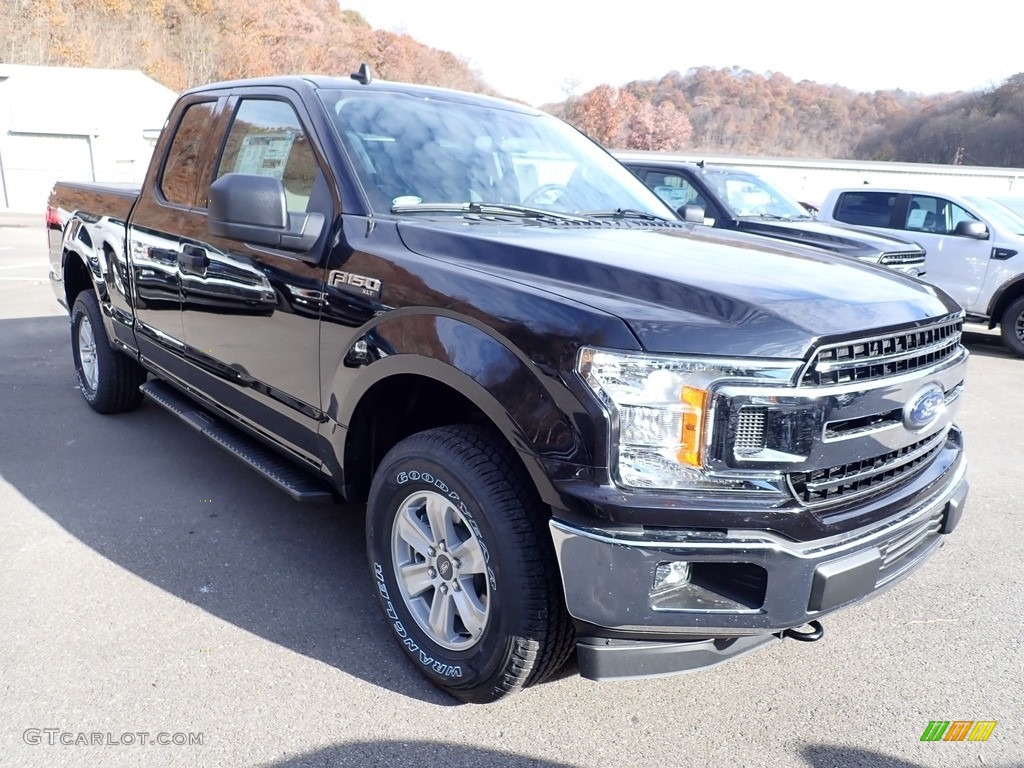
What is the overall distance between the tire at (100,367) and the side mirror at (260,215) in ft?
8.23

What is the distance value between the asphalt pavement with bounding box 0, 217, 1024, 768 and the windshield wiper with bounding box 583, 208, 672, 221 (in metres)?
1.82

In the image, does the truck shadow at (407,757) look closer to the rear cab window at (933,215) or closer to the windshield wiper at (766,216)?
the windshield wiper at (766,216)

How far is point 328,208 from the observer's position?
3.02 m

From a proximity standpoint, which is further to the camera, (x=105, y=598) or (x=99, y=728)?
(x=105, y=598)

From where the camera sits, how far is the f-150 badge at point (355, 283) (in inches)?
107

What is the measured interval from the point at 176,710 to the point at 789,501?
195cm

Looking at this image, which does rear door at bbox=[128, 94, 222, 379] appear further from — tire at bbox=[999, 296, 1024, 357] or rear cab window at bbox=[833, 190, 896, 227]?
tire at bbox=[999, 296, 1024, 357]

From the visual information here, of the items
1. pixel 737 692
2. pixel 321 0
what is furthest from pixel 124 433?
pixel 321 0

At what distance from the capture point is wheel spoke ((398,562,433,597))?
269cm

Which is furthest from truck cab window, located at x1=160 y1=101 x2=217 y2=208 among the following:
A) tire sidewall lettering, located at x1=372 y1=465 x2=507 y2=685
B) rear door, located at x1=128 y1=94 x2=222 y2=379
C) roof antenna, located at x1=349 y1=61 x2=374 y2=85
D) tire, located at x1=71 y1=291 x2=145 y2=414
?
tire sidewall lettering, located at x1=372 y1=465 x2=507 y2=685

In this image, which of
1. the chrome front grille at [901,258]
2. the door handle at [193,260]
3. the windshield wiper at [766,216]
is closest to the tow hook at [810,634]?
the door handle at [193,260]

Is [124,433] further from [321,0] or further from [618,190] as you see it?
[321,0]

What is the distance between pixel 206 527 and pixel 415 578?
1570 mm

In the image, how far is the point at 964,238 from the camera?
923 cm
